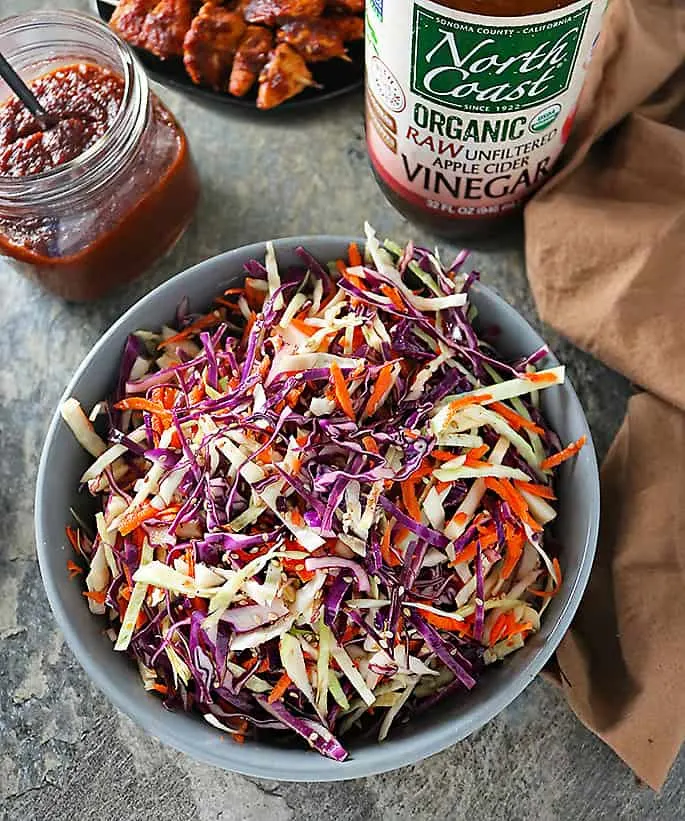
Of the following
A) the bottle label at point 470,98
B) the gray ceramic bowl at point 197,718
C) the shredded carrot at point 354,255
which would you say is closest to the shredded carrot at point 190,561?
the gray ceramic bowl at point 197,718

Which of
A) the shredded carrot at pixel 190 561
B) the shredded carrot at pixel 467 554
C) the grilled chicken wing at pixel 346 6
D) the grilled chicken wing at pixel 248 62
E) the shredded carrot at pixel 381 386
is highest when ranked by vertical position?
the grilled chicken wing at pixel 346 6

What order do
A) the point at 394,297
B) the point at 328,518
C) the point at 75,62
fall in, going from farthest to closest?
the point at 75,62 → the point at 394,297 → the point at 328,518

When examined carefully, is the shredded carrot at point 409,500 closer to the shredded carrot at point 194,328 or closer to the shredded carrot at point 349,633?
the shredded carrot at point 349,633

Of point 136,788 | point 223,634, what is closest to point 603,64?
point 223,634

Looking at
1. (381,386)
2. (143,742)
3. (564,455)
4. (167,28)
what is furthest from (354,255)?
(143,742)

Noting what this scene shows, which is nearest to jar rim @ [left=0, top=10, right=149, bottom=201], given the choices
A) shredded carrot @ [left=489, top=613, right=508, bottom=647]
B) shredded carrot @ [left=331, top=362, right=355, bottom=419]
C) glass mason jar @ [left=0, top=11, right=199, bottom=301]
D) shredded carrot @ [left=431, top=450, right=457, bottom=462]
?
glass mason jar @ [left=0, top=11, right=199, bottom=301]

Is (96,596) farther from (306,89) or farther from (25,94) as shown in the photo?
(306,89)
